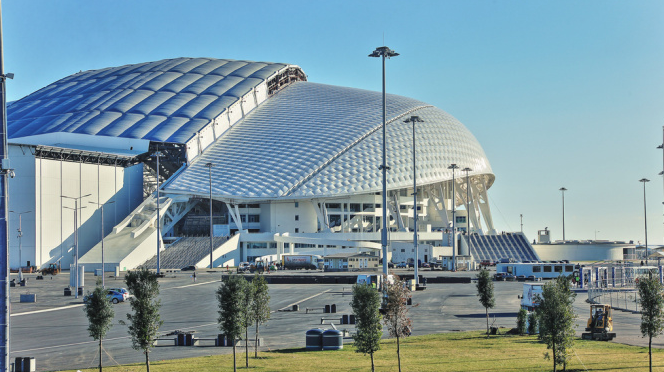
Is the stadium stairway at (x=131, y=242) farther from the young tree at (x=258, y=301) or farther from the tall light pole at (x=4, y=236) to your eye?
the tall light pole at (x=4, y=236)

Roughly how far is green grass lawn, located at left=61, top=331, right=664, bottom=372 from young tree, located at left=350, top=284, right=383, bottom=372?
1.71 m

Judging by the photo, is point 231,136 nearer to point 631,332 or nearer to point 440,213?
point 440,213

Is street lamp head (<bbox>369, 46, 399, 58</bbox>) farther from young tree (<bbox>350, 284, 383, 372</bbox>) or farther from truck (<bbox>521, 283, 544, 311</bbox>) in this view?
young tree (<bbox>350, 284, 383, 372</bbox>)

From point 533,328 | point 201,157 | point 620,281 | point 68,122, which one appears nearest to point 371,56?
point 533,328

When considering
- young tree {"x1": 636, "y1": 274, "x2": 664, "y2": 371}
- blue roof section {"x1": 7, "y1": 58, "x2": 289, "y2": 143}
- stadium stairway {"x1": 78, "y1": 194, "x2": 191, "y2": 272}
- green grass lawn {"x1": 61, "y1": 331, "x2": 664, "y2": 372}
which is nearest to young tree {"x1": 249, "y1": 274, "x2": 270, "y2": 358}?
green grass lawn {"x1": 61, "y1": 331, "x2": 664, "y2": 372}

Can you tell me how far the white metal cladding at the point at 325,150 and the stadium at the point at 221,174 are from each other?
0.28 metres

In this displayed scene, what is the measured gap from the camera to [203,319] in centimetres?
4644

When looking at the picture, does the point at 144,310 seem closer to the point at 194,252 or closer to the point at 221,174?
the point at 194,252

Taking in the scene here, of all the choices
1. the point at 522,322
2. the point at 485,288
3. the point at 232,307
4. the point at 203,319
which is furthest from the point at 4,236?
the point at 485,288

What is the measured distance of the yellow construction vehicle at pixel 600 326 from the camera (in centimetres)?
3684

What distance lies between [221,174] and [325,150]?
1533cm

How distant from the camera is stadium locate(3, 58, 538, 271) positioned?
338 ft

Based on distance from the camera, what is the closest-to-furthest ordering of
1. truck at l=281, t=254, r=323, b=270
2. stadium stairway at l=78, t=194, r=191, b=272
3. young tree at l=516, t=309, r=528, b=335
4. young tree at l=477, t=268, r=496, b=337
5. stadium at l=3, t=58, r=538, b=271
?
young tree at l=516, t=309, r=528, b=335 < young tree at l=477, t=268, r=496, b=337 < stadium stairway at l=78, t=194, r=191, b=272 < stadium at l=3, t=58, r=538, b=271 < truck at l=281, t=254, r=323, b=270

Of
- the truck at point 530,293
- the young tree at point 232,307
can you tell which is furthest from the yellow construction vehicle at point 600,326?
the young tree at point 232,307
